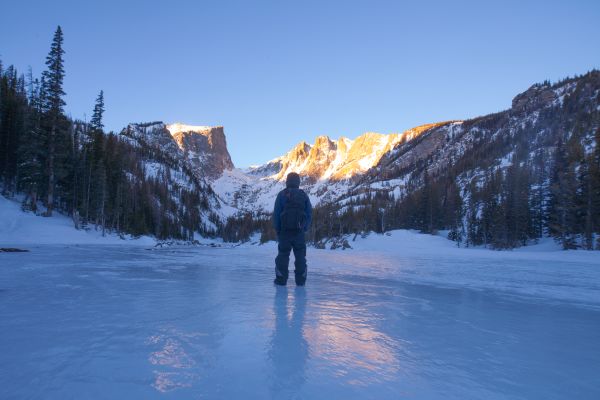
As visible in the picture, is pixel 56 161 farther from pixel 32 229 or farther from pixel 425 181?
pixel 425 181

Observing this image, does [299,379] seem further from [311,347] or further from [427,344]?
[427,344]

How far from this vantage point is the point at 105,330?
10.5 ft

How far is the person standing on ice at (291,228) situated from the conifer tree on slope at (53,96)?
33999 mm

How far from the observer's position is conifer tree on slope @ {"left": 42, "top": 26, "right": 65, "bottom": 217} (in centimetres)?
3172

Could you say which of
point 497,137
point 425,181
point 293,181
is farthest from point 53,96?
point 497,137

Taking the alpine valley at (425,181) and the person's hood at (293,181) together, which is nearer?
the person's hood at (293,181)

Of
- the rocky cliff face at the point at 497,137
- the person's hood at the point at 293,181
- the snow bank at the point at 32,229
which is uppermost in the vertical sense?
the rocky cliff face at the point at 497,137

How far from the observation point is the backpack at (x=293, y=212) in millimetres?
6807

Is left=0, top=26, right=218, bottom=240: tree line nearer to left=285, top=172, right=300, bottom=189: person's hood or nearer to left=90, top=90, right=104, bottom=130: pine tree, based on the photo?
left=90, top=90, right=104, bottom=130: pine tree

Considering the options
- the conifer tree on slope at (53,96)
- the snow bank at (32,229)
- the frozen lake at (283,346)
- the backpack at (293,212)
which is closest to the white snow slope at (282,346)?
the frozen lake at (283,346)

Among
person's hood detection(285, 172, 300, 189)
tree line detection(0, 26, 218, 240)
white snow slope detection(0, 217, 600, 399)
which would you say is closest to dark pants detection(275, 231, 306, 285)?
person's hood detection(285, 172, 300, 189)

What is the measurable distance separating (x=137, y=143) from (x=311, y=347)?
15452cm

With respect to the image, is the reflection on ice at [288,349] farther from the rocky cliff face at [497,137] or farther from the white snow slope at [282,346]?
the rocky cliff face at [497,137]

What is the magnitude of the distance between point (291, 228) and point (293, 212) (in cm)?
34
